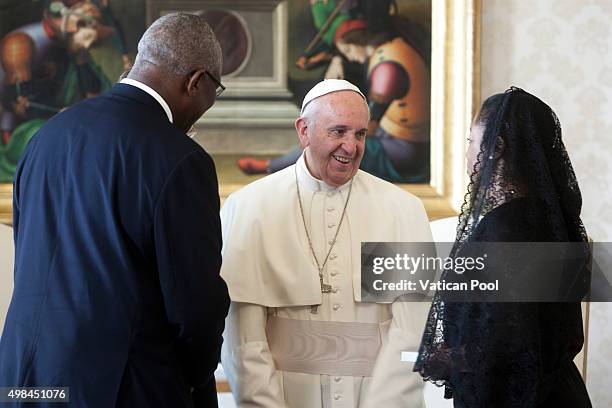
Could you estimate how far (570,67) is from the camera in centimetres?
464

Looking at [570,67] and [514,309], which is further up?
[570,67]

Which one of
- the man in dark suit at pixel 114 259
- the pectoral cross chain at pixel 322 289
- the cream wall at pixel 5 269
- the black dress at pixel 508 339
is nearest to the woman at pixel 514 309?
the black dress at pixel 508 339

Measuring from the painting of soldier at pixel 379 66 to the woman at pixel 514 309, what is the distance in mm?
2428

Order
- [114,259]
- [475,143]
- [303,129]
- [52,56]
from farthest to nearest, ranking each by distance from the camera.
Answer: [52,56], [303,129], [475,143], [114,259]

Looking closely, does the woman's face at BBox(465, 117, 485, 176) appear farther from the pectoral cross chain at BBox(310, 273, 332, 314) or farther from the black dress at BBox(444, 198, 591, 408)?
the pectoral cross chain at BBox(310, 273, 332, 314)

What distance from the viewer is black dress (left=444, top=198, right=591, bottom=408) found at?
199cm

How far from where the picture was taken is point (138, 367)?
2.15 m

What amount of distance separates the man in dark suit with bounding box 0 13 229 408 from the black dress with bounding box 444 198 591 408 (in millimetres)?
651

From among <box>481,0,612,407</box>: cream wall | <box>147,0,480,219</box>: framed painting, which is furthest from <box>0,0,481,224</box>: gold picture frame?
<box>481,0,612,407</box>: cream wall

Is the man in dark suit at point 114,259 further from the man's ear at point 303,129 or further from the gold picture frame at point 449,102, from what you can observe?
the gold picture frame at point 449,102

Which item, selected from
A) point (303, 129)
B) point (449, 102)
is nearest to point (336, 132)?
point (303, 129)

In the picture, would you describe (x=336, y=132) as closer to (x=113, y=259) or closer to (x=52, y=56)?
(x=113, y=259)

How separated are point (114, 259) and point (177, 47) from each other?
610 millimetres

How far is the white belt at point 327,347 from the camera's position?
9.39ft
